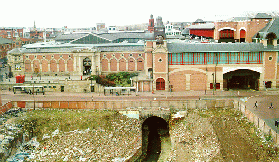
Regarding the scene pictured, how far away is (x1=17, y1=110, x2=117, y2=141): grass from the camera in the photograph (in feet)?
154

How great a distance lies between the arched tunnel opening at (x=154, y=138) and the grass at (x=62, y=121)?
18.5 ft

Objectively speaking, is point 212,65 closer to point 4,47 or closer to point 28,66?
point 28,66

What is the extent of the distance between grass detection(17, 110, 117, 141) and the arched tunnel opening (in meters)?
5.64

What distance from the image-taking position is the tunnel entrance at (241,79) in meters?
62.0

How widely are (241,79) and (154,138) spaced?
79.0ft

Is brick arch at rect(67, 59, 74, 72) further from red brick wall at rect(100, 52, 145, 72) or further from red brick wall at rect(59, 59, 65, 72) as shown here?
red brick wall at rect(100, 52, 145, 72)

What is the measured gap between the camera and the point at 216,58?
60.9m

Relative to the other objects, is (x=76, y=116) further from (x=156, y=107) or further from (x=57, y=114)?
(x=156, y=107)

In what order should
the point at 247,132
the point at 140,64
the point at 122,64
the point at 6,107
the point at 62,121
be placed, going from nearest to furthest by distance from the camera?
1. the point at 247,132
2. the point at 62,121
3. the point at 6,107
4. the point at 140,64
5. the point at 122,64

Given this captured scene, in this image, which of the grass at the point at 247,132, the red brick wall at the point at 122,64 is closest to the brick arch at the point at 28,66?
the red brick wall at the point at 122,64

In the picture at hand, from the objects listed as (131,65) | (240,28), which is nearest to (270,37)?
(240,28)

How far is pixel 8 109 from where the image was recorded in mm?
51938

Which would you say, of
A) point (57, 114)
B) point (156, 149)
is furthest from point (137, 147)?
point (57, 114)

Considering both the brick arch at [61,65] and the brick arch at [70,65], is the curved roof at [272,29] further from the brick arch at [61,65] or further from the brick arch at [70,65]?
the brick arch at [61,65]
